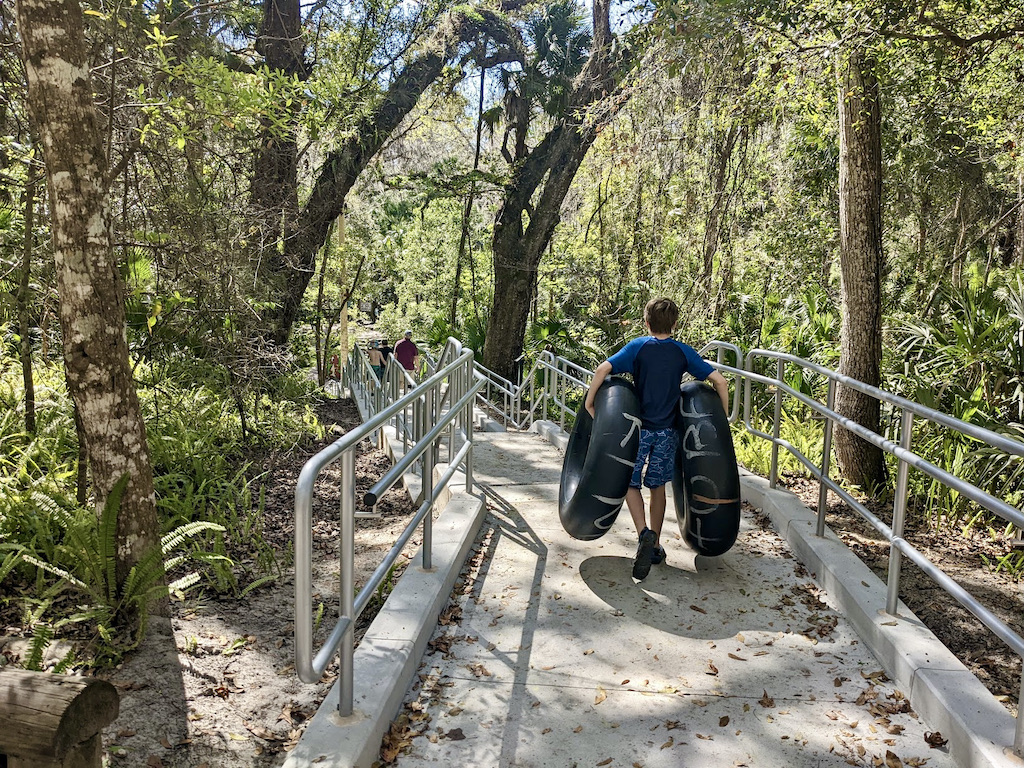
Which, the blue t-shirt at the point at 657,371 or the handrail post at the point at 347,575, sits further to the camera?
the blue t-shirt at the point at 657,371

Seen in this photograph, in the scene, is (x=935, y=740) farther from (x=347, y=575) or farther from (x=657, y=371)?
(x=657, y=371)

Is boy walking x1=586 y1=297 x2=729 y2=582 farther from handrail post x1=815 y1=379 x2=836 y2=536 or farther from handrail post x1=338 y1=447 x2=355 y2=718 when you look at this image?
handrail post x1=338 y1=447 x2=355 y2=718

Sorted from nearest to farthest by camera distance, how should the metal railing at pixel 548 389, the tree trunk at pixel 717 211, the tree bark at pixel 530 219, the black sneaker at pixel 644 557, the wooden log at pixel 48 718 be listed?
the wooden log at pixel 48 718, the black sneaker at pixel 644 557, the metal railing at pixel 548 389, the tree trunk at pixel 717 211, the tree bark at pixel 530 219

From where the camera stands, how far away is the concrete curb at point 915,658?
2.67m

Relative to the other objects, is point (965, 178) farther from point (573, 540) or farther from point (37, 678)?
point (37, 678)

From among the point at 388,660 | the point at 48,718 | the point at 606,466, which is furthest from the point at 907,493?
the point at 48,718

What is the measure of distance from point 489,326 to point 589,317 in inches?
118

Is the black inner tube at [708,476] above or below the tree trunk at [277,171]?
below

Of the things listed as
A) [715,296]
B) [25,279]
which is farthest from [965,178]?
[25,279]

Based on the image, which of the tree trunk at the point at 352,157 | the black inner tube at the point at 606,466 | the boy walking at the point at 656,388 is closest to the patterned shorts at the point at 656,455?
the boy walking at the point at 656,388

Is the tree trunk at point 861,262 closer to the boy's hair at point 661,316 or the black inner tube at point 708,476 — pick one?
the black inner tube at point 708,476

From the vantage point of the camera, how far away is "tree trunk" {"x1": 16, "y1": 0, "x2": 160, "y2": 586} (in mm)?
3621

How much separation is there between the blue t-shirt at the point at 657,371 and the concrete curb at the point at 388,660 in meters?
1.27

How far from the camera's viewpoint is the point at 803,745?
291 cm
